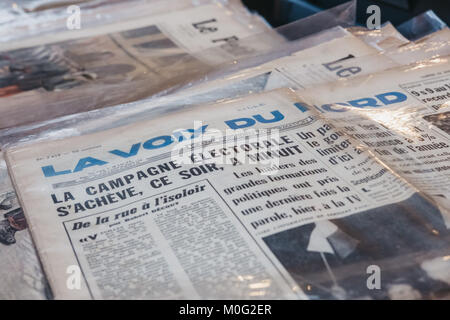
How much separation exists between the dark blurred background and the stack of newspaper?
1.2 inches

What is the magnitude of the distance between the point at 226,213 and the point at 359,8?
53 cm

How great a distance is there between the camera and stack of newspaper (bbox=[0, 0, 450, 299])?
0.35 meters

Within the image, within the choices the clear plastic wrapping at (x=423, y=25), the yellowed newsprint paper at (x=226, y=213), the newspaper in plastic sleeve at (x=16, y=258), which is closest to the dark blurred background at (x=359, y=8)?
Result: the clear plastic wrapping at (x=423, y=25)

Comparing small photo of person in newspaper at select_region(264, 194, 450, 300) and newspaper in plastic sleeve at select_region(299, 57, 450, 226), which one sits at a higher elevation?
newspaper in plastic sleeve at select_region(299, 57, 450, 226)

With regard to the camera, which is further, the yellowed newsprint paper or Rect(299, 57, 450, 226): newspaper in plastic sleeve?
Rect(299, 57, 450, 226): newspaper in plastic sleeve

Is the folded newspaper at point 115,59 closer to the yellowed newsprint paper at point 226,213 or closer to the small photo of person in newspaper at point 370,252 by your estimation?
the yellowed newsprint paper at point 226,213

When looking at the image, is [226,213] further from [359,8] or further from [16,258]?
[359,8]

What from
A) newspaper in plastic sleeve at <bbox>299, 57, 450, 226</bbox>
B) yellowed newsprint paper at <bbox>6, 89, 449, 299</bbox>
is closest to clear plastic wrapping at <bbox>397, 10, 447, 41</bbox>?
newspaper in plastic sleeve at <bbox>299, 57, 450, 226</bbox>

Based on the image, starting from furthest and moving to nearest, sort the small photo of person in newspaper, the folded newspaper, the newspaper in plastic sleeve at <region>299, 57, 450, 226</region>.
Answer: the folded newspaper, the newspaper in plastic sleeve at <region>299, 57, 450, 226</region>, the small photo of person in newspaper

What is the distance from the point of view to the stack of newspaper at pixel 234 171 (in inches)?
13.9

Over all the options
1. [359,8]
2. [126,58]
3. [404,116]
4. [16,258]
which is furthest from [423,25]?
[16,258]

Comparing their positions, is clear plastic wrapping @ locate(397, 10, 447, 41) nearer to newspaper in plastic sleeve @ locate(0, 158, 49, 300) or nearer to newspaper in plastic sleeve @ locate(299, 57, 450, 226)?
newspaper in plastic sleeve @ locate(299, 57, 450, 226)
